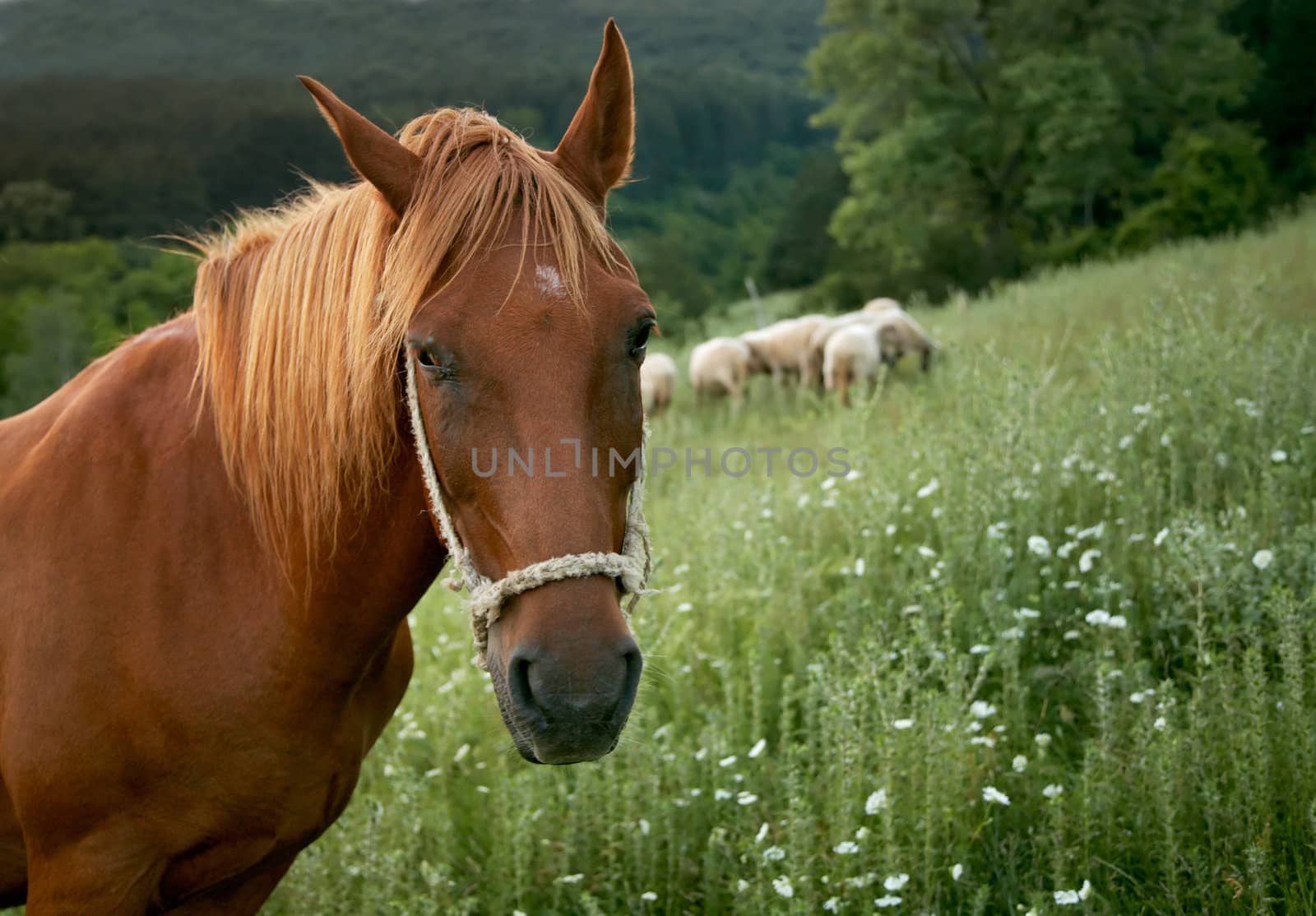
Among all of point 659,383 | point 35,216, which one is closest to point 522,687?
point 659,383

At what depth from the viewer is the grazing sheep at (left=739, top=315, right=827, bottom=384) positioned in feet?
41.2

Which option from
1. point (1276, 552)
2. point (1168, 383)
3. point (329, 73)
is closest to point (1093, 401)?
point (1168, 383)

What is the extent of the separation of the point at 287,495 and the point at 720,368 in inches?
418

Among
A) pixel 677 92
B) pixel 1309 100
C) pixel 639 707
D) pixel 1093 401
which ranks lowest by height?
pixel 639 707

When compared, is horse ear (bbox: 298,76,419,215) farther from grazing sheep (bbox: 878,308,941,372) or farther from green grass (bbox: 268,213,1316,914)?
grazing sheep (bbox: 878,308,941,372)

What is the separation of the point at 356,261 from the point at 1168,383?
4616mm

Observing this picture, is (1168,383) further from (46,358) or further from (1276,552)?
(46,358)

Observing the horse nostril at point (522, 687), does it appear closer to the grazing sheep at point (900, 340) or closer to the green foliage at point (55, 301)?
the grazing sheep at point (900, 340)

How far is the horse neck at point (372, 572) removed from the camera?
198 cm

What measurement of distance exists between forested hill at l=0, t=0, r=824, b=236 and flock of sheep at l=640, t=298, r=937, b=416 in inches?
861

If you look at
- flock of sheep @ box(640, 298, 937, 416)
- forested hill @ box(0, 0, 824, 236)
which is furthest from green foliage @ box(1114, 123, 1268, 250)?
forested hill @ box(0, 0, 824, 236)

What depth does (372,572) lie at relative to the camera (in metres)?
2.03

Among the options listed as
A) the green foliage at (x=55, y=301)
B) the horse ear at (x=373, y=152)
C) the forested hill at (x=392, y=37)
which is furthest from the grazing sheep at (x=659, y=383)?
the forested hill at (x=392, y=37)

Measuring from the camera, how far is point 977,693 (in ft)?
12.1
